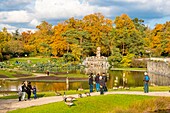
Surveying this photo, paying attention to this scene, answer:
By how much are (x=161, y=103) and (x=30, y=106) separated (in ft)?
32.6

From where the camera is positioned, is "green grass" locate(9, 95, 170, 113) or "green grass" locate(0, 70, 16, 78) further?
"green grass" locate(0, 70, 16, 78)

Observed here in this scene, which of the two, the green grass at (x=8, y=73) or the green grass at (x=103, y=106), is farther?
the green grass at (x=8, y=73)

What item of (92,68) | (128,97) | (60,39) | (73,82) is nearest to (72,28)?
(60,39)

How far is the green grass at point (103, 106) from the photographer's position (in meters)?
21.6

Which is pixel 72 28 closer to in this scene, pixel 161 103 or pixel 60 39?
pixel 60 39

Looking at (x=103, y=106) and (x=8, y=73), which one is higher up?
(x=8, y=73)

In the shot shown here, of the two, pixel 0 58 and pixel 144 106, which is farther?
pixel 0 58

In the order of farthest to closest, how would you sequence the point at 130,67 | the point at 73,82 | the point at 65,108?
1. the point at 130,67
2. the point at 73,82
3. the point at 65,108

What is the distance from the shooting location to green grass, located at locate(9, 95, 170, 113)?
2158cm

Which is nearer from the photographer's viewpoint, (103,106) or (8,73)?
(103,106)

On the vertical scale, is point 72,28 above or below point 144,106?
above

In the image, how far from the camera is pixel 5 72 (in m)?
61.2

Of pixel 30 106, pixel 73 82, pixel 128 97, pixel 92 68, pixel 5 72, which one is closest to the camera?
pixel 30 106

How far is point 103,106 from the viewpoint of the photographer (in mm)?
23203
